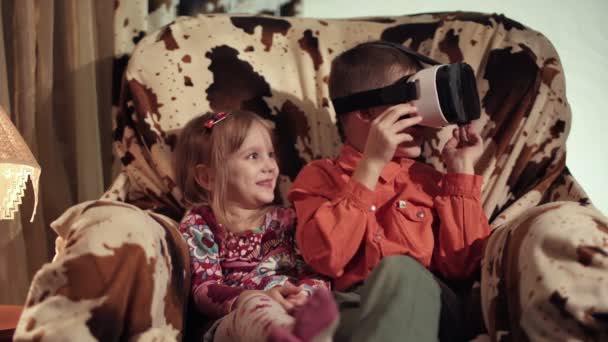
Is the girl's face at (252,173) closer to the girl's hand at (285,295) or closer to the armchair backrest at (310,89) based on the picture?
the armchair backrest at (310,89)

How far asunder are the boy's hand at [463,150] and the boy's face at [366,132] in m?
0.06

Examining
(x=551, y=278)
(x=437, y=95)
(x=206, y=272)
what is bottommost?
(x=206, y=272)

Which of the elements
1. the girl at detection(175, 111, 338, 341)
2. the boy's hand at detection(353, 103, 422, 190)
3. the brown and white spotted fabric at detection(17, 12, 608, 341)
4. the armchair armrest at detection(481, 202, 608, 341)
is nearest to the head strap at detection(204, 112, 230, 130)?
the girl at detection(175, 111, 338, 341)

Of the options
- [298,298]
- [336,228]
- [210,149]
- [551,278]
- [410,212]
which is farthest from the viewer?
[210,149]

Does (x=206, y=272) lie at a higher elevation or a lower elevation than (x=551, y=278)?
lower

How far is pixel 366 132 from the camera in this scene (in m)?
1.33

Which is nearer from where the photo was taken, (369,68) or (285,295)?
(285,295)

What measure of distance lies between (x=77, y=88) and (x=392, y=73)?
0.93 metres

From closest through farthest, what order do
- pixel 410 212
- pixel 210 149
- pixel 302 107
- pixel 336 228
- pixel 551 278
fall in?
pixel 551 278 < pixel 336 228 < pixel 410 212 < pixel 210 149 < pixel 302 107

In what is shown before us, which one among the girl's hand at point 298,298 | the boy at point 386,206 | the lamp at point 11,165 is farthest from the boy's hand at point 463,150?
the lamp at point 11,165

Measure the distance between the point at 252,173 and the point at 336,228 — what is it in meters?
0.26

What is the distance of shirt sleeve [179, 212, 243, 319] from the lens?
3.78 ft

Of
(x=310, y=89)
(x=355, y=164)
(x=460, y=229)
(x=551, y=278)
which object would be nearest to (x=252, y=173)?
(x=355, y=164)

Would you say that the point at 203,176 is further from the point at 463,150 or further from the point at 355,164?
the point at 463,150
